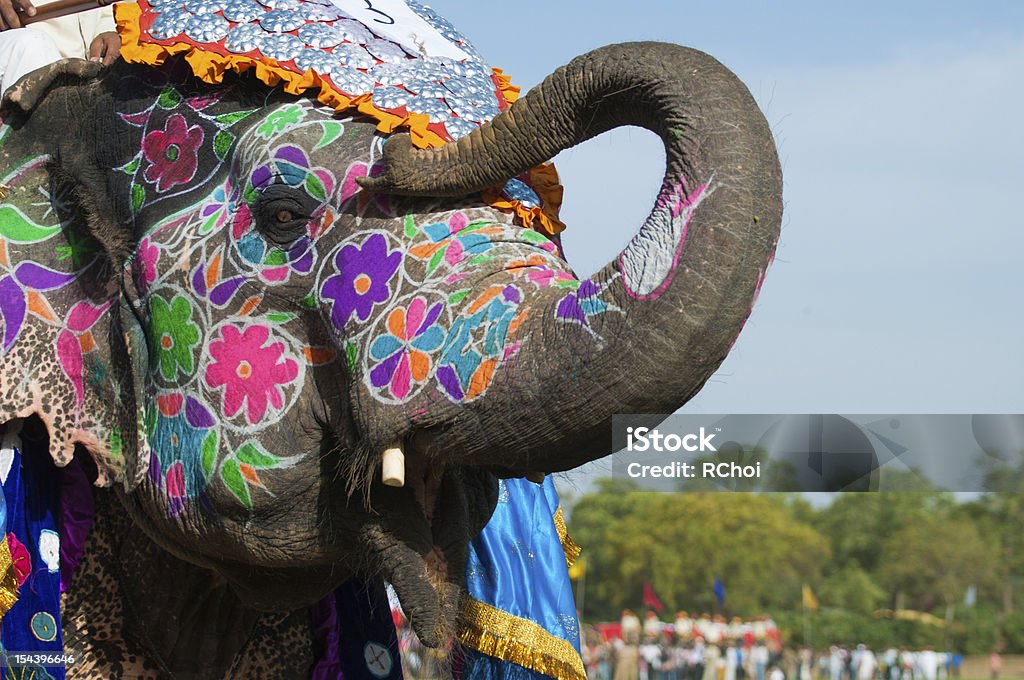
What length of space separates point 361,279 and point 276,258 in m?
0.24

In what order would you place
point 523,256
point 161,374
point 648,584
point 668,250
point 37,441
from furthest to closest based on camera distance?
point 648,584
point 37,441
point 161,374
point 523,256
point 668,250

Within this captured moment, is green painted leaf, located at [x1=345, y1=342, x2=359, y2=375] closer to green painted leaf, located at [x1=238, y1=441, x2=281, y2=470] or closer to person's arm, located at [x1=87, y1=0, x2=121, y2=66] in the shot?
green painted leaf, located at [x1=238, y1=441, x2=281, y2=470]

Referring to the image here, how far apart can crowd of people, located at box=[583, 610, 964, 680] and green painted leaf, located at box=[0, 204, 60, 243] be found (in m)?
20.7

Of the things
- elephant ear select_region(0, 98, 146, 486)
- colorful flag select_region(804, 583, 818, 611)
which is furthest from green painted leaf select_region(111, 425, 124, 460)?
colorful flag select_region(804, 583, 818, 611)

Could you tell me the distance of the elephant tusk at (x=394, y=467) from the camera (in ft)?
9.18

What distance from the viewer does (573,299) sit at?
2.70 m

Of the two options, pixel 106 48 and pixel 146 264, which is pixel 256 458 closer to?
pixel 146 264

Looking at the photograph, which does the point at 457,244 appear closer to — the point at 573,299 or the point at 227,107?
the point at 573,299

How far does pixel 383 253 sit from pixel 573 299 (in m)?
0.46

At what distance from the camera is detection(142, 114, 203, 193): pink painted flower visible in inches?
134

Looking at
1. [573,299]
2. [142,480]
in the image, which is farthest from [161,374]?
[573,299]

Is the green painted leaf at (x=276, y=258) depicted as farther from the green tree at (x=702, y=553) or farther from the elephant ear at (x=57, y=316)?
the green tree at (x=702, y=553)

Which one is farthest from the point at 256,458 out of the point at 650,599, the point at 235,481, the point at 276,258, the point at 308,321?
the point at 650,599

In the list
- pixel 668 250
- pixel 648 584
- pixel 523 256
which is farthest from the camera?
pixel 648 584
